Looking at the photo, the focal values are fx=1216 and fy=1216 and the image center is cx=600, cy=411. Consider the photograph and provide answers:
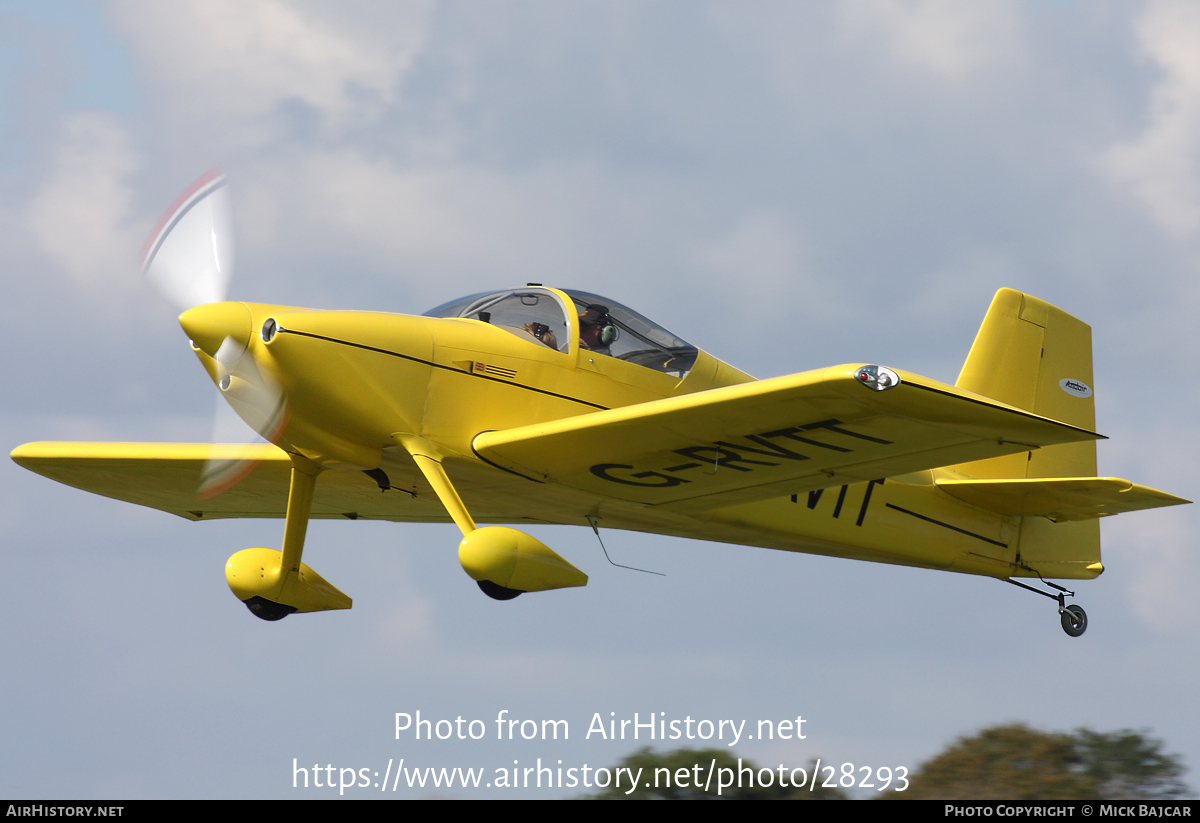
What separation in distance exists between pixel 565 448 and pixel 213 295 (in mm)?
2636

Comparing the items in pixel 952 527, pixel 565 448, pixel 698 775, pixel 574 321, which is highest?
pixel 574 321

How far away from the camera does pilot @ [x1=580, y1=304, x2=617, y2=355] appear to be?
8781 mm

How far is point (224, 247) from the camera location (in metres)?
8.48

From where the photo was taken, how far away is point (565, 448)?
8.16m

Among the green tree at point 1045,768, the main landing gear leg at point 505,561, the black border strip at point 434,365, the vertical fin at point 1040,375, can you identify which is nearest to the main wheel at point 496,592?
the main landing gear leg at point 505,561

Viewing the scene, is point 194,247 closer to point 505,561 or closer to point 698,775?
point 505,561

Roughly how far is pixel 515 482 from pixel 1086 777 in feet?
17.7

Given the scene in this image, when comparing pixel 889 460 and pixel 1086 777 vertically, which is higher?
pixel 889 460

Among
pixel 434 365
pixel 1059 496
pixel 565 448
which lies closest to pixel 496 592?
pixel 565 448

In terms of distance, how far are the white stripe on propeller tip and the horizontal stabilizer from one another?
628 cm

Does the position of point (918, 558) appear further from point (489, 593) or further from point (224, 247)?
point (224, 247)

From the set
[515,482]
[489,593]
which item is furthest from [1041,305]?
[489,593]

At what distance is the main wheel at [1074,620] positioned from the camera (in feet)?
37.1

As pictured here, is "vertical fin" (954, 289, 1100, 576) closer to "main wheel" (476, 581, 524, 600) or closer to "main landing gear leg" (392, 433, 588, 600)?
"main landing gear leg" (392, 433, 588, 600)
